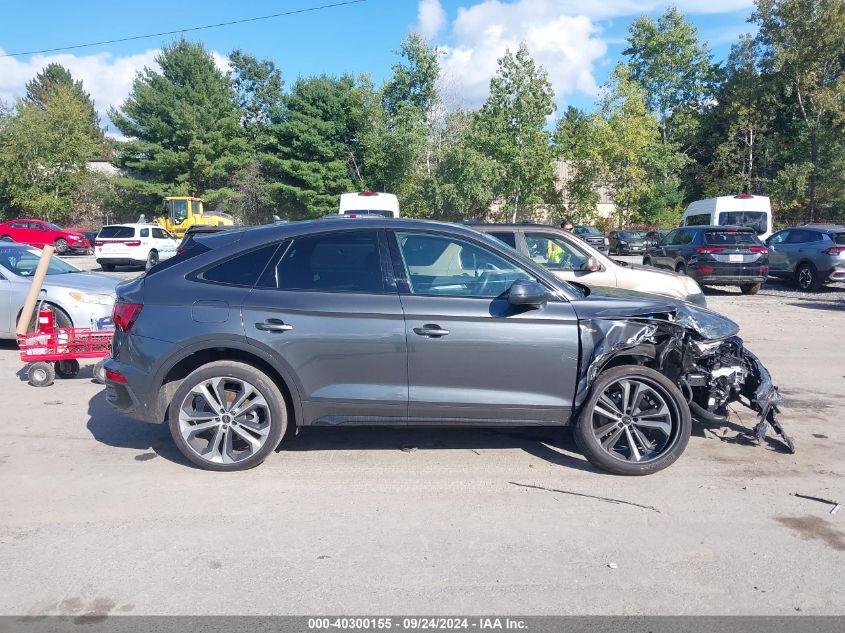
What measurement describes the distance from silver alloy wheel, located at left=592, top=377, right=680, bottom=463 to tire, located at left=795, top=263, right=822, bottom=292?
14.7 m

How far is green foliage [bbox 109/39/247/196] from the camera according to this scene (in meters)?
43.6

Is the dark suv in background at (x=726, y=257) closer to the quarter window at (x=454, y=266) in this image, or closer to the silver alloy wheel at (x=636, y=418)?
the silver alloy wheel at (x=636, y=418)

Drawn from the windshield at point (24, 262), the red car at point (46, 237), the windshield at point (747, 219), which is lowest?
the windshield at point (24, 262)

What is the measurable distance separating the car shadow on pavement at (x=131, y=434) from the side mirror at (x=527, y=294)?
2.70 m

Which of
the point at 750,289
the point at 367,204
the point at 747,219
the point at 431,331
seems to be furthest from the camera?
the point at 747,219

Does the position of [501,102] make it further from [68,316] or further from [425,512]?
[425,512]

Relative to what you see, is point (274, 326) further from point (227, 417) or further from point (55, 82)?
point (55, 82)

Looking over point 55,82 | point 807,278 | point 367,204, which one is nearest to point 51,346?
point 367,204

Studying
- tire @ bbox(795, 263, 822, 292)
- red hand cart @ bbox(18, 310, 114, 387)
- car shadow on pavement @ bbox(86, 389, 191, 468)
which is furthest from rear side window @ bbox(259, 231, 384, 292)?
tire @ bbox(795, 263, 822, 292)

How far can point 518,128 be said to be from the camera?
32.2 meters

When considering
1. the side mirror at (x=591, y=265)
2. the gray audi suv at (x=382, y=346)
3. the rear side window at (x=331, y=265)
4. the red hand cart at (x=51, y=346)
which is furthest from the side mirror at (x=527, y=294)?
the red hand cart at (x=51, y=346)

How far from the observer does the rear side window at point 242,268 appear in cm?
501

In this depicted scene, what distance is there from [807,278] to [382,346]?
53.4 ft

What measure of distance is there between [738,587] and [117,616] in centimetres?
308
